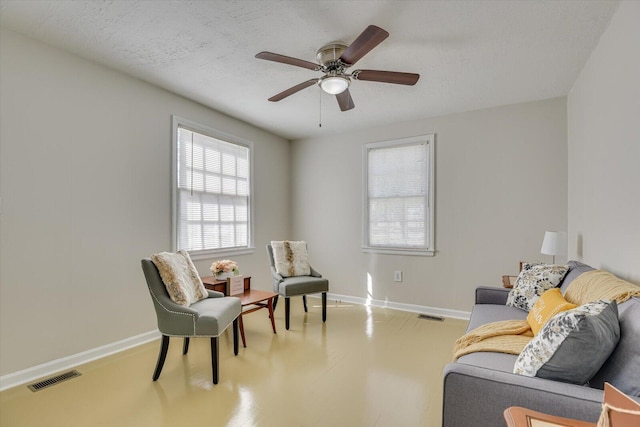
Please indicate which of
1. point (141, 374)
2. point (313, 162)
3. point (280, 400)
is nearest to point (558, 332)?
point (280, 400)

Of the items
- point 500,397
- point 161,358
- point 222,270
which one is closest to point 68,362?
point 161,358

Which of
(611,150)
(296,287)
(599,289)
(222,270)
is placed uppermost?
(611,150)

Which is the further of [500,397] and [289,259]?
[289,259]

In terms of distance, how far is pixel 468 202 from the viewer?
3.84 metres

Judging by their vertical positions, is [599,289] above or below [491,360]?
above

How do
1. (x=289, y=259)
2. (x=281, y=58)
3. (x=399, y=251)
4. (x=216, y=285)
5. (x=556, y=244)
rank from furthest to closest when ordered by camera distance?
1. (x=399, y=251)
2. (x=289, y=259)
3. (x=216, y=285)
4. (x=556, y=244)
5. (x=281, y=58)

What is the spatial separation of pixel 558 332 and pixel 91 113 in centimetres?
351

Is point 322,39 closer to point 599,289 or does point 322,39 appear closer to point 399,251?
point 599,289

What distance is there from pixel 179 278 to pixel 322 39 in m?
2.11

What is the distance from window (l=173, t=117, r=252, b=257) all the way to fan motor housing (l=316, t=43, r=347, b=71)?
5.98ft

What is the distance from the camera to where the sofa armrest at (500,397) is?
1058 mm

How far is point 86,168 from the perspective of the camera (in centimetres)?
266

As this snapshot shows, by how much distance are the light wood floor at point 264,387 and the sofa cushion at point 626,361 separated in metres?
0.98

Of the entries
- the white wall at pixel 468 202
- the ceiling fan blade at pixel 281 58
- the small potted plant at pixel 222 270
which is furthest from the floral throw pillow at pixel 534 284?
the small potted plant at pixel 222 270
